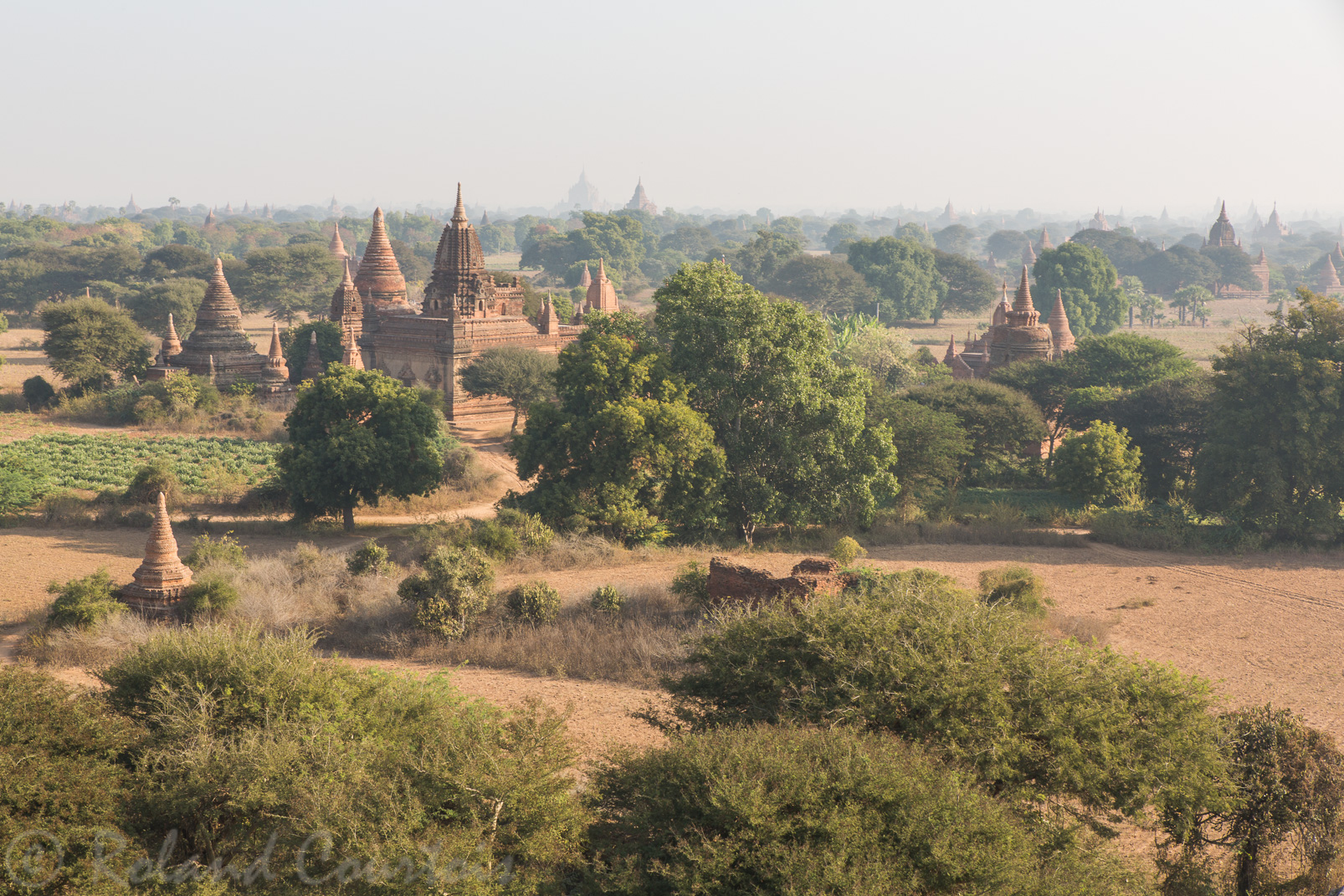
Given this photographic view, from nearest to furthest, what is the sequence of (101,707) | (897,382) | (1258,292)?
(101,707) → (897,382) → (1258,292)

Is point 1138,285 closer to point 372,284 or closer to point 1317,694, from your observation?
point 372,284

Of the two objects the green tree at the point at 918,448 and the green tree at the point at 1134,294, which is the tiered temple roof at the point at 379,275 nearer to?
the green tree at the point at 918,448

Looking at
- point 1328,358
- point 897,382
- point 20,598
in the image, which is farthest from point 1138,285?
point 20,598

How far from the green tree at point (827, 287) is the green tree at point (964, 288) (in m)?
8.71

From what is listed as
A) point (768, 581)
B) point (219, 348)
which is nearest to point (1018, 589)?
point (768, 581)

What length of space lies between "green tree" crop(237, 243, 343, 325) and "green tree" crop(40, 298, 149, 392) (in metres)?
37.4

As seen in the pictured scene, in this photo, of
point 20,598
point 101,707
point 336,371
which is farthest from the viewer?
point 336,371

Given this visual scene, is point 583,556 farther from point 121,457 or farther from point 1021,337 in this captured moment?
point 1021,337

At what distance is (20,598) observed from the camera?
2161 cm

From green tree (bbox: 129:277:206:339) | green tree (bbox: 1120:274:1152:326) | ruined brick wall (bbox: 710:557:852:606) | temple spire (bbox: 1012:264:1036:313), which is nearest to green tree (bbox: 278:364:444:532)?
ruined brick wall (bbox: 710:557:852:606)

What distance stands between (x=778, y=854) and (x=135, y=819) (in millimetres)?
6031

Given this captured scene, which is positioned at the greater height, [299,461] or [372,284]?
[372,284]

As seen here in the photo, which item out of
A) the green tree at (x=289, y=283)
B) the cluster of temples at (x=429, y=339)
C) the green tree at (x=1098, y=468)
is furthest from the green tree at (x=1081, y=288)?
Answer: the green tree at (x=1098, y=468)

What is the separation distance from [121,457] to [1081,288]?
69.7 meters
